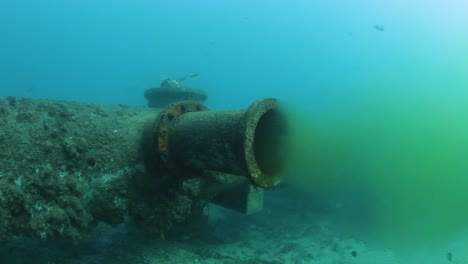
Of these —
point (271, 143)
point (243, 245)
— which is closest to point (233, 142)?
point (271, 143)

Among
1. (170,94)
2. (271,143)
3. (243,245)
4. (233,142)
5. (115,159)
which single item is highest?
(170,94)

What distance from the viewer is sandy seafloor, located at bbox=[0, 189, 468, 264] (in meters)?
4.58

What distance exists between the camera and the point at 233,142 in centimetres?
308

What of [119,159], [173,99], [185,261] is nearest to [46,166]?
[119,159]

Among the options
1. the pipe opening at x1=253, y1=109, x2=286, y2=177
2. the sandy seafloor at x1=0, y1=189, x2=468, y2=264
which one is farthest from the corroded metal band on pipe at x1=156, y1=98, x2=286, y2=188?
the sandy seafloor at x1=0, y1=189, x2=468, y2=264

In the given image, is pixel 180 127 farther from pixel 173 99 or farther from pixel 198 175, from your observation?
pixel 173 99

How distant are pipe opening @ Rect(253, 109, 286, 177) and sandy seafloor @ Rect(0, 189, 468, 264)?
229 cm

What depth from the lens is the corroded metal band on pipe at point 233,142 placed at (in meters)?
3.02

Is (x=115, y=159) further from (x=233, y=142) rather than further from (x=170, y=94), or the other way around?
(x=170, y=94)

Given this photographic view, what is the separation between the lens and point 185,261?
500 centimetres

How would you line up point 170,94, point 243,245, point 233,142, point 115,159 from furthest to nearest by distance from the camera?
point 170,94 < point 243,245 < point 115,159 < point 233,142

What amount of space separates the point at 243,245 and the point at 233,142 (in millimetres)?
3934

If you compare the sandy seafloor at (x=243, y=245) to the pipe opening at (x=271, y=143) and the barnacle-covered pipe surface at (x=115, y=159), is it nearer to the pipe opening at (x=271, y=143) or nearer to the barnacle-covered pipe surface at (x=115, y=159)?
the barnacle-covered pipe surface at (x=115, y=159)

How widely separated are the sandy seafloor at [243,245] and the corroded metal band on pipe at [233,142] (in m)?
2.03
